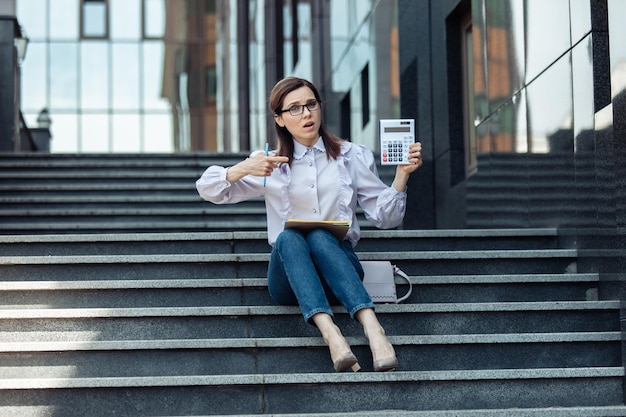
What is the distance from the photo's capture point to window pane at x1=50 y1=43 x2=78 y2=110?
27.3 m

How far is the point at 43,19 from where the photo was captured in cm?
2745

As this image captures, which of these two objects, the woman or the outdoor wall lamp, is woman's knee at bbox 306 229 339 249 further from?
the outdoor wall lamp

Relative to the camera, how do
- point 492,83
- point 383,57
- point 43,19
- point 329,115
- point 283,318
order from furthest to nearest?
point 43,19
point 329,115
point 383,57
point 492,83
point 283,318

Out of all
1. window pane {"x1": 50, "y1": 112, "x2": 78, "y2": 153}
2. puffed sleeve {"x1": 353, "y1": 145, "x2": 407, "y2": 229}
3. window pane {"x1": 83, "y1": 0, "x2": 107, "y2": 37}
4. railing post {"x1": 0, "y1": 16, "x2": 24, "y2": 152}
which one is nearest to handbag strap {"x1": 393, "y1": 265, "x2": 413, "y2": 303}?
puffed sleeve {"x1": 353, "y1": 145, "x2": 407, "y2": 229}

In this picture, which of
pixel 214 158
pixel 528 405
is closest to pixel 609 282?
pixel 528 405

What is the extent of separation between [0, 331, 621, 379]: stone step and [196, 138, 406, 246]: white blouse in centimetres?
62

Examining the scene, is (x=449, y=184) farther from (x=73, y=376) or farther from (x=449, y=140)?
(x=73, y=376)

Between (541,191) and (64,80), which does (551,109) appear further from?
(64,80)

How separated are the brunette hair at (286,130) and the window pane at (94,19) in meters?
22.7

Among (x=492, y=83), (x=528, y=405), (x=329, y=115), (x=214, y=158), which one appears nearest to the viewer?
(x=528, y=405)

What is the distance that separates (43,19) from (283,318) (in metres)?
23.3

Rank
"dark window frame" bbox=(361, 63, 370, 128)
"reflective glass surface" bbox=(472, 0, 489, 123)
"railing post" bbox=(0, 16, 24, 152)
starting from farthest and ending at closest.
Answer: "dark window frame" bbox=(361, 63, 370, 128) < "railing post" bbox=(0, 16, 24, 152) < "reflective glass surface" bbox=(472, 0, 489, 123)

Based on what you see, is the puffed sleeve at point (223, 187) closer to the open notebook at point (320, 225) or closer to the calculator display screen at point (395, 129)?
the open notebook at point (320, 225)

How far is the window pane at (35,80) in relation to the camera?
2723cm
